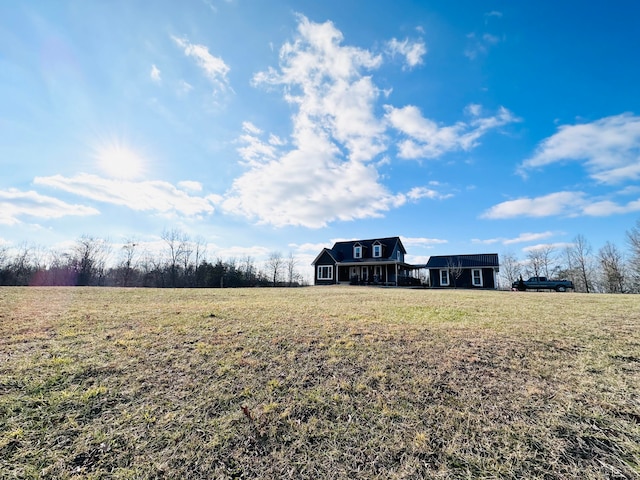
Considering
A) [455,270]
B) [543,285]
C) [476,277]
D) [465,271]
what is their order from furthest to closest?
[465,271] < [455,270] < [476,277] < [543,285]

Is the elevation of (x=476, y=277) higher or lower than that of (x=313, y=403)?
higher

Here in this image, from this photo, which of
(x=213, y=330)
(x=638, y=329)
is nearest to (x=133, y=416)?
(x=213, y=330)

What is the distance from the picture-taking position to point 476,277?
2875 cm

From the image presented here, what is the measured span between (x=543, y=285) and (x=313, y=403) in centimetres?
3158

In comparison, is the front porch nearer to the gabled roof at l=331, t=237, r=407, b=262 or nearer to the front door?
the front door

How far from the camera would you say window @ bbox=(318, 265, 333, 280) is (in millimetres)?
32312

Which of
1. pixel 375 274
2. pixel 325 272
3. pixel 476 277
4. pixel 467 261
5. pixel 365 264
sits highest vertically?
pixel 467 261

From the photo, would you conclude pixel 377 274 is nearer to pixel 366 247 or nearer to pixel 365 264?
pixel 365 264

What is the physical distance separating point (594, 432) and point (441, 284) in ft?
95.4

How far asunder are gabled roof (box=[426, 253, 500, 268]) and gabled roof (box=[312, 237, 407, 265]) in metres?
3.86

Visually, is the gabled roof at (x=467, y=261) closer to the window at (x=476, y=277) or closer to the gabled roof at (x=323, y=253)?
the window at (x=476, y=277)

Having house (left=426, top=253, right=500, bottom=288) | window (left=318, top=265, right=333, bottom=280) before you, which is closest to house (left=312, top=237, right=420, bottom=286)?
window (left=318, top=265, right=333, bottom=280)

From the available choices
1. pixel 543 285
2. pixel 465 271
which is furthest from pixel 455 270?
pixel 543 285

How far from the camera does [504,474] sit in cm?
266
